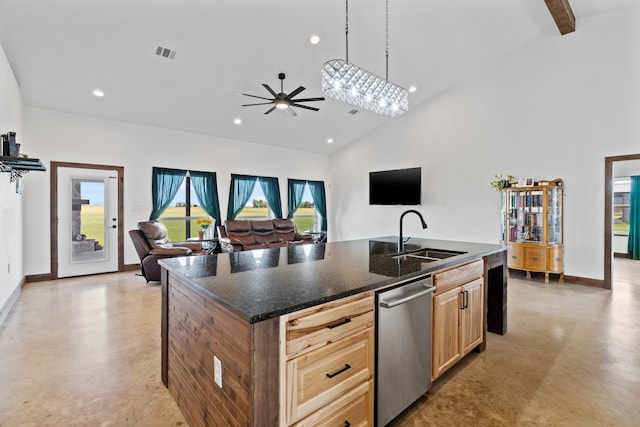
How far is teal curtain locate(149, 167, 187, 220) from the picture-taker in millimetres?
6355

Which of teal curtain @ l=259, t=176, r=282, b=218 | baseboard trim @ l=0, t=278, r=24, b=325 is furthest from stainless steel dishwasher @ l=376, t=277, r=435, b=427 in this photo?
teal curtain @ l=259, t=176, r=282, b=218

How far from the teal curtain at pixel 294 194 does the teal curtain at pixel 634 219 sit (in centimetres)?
784

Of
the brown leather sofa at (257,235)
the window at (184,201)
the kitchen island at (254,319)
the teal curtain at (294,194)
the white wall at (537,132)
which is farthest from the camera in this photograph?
the teal curtain at (294,194)

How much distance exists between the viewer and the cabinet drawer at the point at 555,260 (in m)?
5.22

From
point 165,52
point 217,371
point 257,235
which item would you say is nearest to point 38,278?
point 257,235

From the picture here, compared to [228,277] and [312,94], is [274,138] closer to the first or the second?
[312,94]

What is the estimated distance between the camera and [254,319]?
1.11m

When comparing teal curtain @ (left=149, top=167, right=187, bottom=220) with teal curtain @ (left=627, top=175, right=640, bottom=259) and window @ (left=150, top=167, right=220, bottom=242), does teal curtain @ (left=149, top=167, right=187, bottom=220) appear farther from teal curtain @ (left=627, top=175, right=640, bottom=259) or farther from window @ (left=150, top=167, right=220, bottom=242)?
teal curtain @ (left=627, top=175, right=640, bottom=259)

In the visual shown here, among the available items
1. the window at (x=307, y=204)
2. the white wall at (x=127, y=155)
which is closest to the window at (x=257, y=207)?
the white wall at (x=127, y=155)

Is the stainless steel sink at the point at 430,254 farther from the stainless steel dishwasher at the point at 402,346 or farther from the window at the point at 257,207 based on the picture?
the window at the point at 257,207

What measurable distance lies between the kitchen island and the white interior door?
470cm

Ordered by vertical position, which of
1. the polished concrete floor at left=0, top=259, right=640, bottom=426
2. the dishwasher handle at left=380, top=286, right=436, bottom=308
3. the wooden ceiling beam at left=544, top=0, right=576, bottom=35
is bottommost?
the polished concrete floor at left=0, top=259, right=640, bottom=426

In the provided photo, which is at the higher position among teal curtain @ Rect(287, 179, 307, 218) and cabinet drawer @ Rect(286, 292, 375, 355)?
teal curtain @ Rect(287, 179, 307, 218)

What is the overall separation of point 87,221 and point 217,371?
5.77 meters
